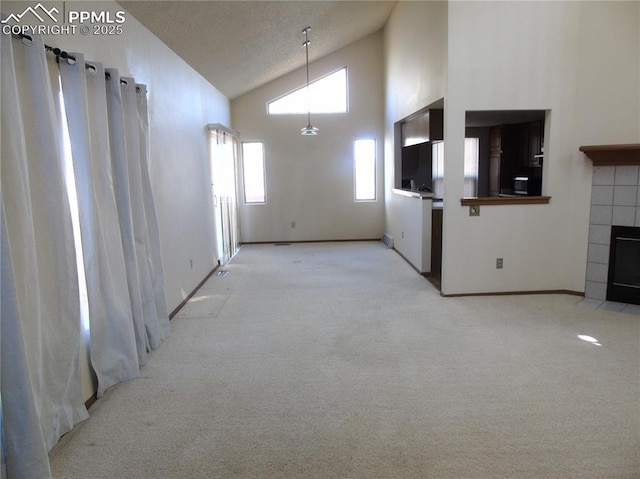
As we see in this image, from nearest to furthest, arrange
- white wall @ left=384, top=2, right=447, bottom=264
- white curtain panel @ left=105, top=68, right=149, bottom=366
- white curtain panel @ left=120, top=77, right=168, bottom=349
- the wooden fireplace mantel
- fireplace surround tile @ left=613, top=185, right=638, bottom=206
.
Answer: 1. white curtain panel @ left=105, top=68, right=149, bottom=366
2. white curtain panel @ left=120, top=77, right=168, bottom=349
3. the wooden fireplace mantel
4. fireplace surround tile @ left=613, top=185, right=638, bottom=206
5. white wall @ left=384, top=2, right=447, bottom=264

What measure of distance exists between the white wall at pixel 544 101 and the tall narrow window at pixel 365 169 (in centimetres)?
376

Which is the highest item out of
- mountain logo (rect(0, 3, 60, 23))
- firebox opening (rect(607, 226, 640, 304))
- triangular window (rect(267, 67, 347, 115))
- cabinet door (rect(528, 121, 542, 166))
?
triangular window (rect(267, 67, 347, 115))

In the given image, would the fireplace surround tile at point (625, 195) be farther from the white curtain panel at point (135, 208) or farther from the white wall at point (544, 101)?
the white curtain panel at point (135, 208)

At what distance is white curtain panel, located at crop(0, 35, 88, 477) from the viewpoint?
1828 mm

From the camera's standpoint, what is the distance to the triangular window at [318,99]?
784cm

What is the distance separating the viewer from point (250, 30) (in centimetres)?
472

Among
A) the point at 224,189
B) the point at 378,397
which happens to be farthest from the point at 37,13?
the point at 224,189

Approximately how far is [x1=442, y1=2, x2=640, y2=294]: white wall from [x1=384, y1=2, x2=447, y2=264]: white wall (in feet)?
1.15

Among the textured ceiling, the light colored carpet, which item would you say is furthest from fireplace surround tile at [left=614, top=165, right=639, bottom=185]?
the textured ceiling

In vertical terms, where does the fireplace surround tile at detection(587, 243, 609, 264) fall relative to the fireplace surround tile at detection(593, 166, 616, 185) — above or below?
below

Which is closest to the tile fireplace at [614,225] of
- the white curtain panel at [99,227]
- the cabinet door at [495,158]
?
the cabinet door at [495,158]

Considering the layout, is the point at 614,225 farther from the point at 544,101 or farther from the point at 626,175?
the point at 544,101

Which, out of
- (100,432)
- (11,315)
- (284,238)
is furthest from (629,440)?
(284,238)

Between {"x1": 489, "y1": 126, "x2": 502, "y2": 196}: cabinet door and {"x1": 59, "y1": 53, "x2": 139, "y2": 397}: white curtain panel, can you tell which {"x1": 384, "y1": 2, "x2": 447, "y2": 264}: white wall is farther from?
{"x1": 59, "y1": 53, "x2": 139, "y2": 397}: white curtain panel
